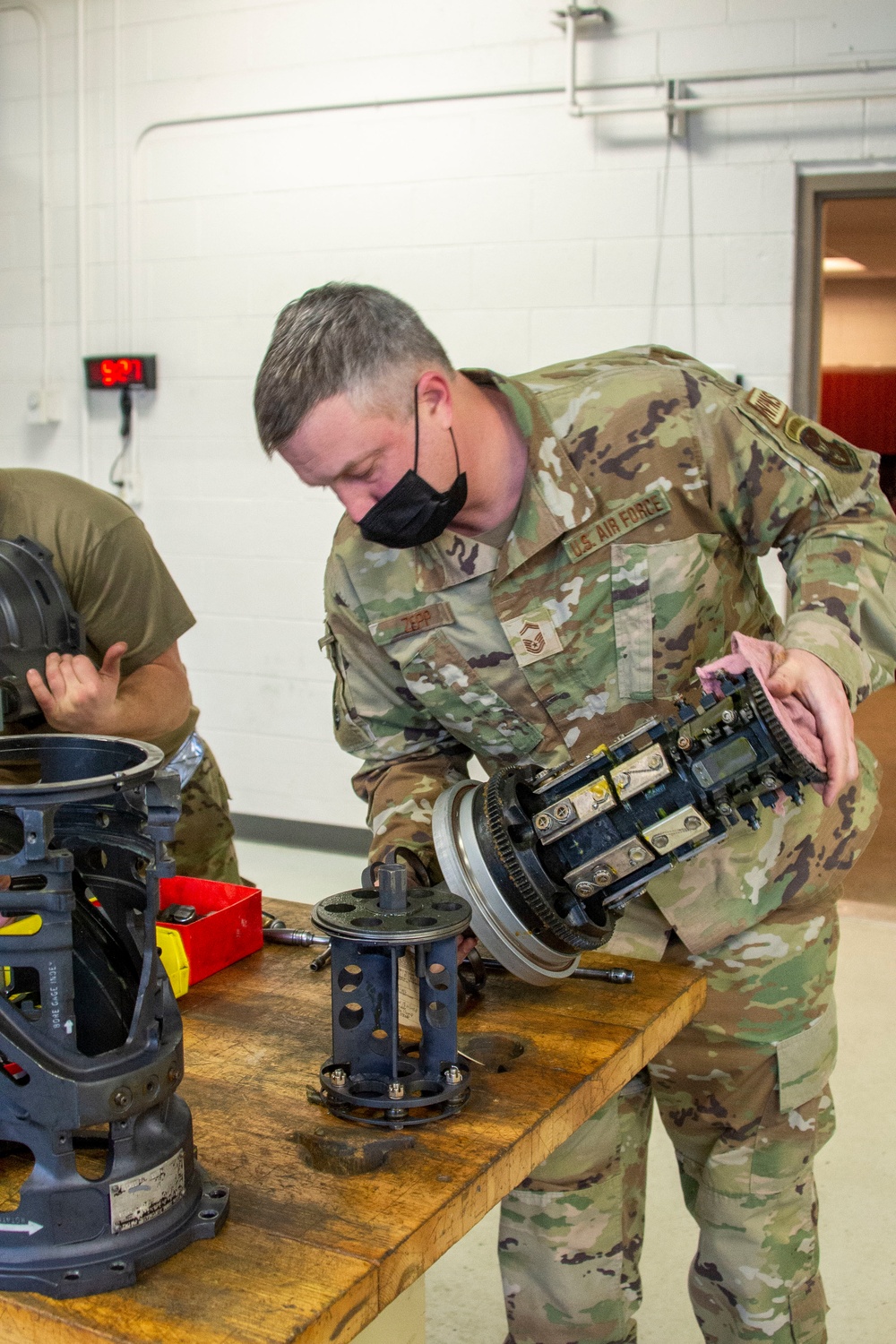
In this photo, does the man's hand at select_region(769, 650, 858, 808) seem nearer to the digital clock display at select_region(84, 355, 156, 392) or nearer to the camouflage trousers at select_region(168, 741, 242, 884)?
the camouflage trousers at select_region(168, 741, 242, 884)

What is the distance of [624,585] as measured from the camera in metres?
1.61

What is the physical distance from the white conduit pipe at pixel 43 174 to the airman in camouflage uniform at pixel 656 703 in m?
3.48

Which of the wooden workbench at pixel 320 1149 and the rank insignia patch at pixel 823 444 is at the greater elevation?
the rank insignia patch at pixel 823 444

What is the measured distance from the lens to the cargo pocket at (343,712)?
1.72m

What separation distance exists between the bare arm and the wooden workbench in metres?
0.42

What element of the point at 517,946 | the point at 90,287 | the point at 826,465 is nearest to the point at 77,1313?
the point at 517,946

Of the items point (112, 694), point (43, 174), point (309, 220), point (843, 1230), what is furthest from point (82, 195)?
point (843, 1230)

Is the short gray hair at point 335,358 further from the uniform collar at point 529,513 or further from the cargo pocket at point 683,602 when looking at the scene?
the cargo pocket at point 683,602

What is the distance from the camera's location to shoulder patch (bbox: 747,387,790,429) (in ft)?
5.25

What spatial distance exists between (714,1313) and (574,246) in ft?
10.1

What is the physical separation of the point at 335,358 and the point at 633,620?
1.61 feet

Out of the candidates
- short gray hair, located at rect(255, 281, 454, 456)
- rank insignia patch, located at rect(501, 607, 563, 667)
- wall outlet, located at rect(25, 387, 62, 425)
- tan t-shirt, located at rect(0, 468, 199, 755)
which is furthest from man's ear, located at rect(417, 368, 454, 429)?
wall outlet, located at rect(25, 387, 62, 425)

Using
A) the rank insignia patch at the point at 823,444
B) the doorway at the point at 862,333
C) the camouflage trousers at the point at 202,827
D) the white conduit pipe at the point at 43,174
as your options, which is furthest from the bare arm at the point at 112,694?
the doorway at the point at 862,333

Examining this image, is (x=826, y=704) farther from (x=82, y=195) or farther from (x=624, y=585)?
(x=82, y=195)
